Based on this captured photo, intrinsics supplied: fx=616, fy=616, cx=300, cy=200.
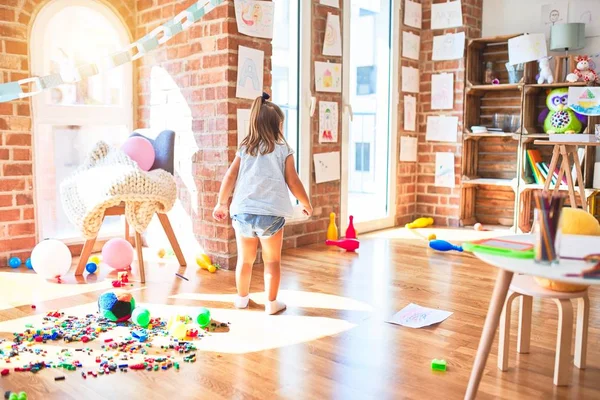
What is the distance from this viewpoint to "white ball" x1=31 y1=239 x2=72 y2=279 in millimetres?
3266

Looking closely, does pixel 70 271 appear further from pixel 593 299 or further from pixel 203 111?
pixel 593 299

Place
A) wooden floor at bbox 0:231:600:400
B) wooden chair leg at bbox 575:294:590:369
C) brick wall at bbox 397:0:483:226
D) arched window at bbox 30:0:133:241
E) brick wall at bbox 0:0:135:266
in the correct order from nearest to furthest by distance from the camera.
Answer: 1. wooden floor at bbox 0:231:600:400
2. wooden chair leg at bbox 575:294:590:369
3. brick wall at bbox 0:0:135:266
4. arched window at bbox 30:0:133:241
5. brick wall at bbox 397:0:483:226

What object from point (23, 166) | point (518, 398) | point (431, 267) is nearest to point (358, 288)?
point (431, 267)

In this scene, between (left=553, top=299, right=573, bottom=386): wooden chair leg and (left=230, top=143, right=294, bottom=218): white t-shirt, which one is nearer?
(left=553, top=299, right=573, bottom=386): wooden chair leg

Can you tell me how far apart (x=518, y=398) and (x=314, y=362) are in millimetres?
687

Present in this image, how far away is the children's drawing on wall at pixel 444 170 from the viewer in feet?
17.8

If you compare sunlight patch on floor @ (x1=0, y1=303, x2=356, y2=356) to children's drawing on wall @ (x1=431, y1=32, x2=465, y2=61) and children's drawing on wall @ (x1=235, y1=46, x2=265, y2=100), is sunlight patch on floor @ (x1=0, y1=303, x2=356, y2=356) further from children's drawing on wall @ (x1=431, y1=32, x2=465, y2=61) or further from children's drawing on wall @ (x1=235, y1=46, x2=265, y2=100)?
children's drawing on wall @ (x1=431, y1=32, x2=465, y2=61)

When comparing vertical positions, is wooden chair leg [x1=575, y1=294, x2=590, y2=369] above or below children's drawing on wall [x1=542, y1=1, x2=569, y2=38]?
below

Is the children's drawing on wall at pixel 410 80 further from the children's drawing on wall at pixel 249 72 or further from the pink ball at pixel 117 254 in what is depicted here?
the pink ball at pixel 117 254

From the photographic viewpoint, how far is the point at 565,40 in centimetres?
476

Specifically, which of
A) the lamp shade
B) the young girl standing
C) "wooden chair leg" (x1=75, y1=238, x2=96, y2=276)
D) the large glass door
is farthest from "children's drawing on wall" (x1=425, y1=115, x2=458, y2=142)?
"wooden chair leg" (x1=75, y1=238, x2=96, y2=276)

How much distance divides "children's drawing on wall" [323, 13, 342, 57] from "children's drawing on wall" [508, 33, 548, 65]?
1.51 metres

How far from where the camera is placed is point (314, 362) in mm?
2189

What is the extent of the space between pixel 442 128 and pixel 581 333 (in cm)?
350
